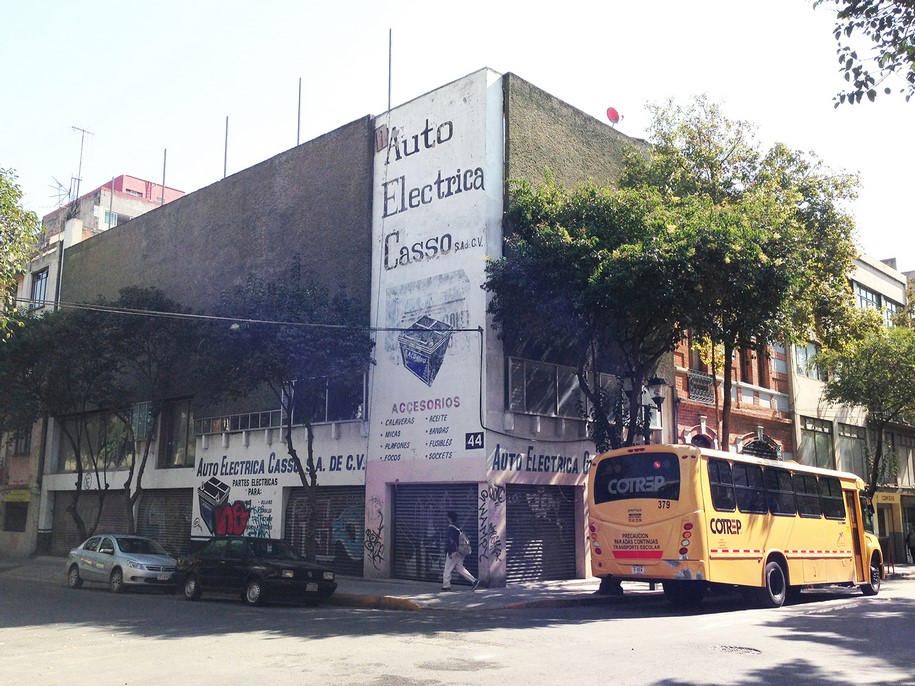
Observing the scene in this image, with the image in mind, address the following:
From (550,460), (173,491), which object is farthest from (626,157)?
(173,491)

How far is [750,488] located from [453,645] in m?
8.42

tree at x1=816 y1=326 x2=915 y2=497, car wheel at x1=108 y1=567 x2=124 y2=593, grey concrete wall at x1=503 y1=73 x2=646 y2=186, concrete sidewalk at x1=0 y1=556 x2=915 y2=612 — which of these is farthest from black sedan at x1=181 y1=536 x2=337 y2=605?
tree at x1=816 y1=326 x2=915 y2=497

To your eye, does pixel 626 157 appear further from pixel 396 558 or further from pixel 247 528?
pixel 247 528

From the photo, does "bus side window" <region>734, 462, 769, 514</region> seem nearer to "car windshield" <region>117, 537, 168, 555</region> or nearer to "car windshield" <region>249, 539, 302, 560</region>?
"car windshield" <region>249, 539, 302, 560</region>

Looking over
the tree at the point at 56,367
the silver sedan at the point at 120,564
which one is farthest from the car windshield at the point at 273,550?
the tree at the point at 56,367

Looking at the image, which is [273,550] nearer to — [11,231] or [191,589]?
[191,589]

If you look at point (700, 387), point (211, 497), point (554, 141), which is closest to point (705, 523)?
point (554, 141)

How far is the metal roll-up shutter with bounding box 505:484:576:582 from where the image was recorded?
2108 centimetres

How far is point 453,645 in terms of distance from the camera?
1074 cm

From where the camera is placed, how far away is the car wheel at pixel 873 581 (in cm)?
2034

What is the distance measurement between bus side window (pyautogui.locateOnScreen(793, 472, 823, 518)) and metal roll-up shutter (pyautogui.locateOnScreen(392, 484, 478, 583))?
7268 millimetres

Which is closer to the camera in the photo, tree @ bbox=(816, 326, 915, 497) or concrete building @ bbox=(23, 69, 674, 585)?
concrete building @ bbox=(23, 69, 674, 585)

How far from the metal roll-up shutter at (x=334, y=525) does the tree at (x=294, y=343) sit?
170 centimetres

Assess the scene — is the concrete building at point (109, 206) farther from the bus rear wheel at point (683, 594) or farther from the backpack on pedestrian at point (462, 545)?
the bus rear wheel at point (683, 594)
